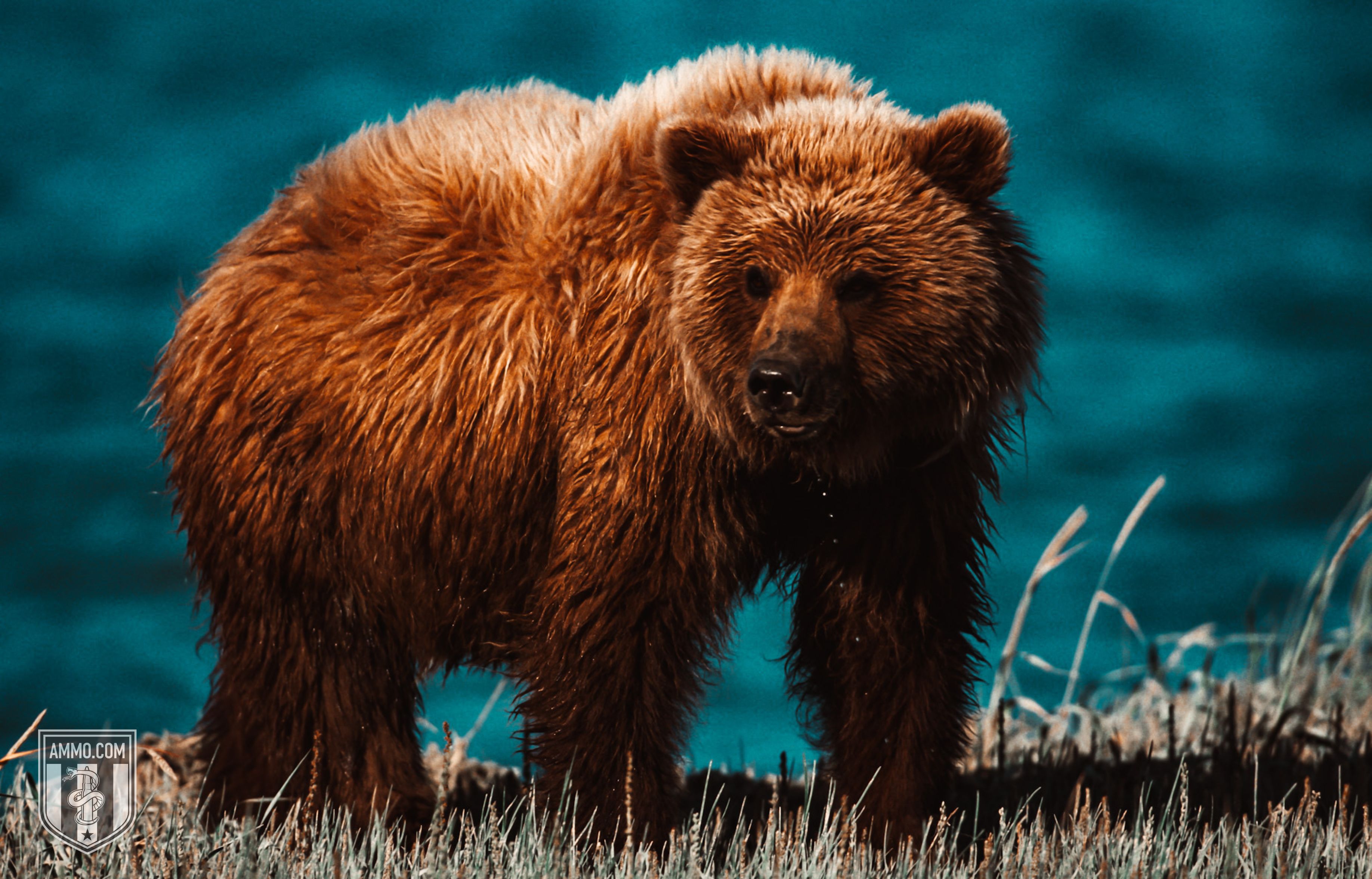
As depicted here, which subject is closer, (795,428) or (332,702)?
(795,428)

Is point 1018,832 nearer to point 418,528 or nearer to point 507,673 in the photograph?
point 507,673

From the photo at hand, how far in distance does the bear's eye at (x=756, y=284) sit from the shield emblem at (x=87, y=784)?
2.00m

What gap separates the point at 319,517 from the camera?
183 inches

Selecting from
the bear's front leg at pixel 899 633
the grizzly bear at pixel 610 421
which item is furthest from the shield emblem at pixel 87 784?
the bear's front leg at pixel 899 633

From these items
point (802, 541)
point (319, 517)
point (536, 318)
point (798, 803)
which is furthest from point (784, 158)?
point (798, 803)

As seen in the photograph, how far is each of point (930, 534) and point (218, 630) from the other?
2.61 m

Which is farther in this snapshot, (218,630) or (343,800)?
(218,630)

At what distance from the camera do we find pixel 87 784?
11.1 ft

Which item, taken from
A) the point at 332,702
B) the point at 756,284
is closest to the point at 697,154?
the point at 756,284

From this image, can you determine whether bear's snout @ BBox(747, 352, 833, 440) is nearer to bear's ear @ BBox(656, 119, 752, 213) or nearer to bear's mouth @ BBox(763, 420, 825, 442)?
bear's mouth @ BBox(763, 420, 825, 442)

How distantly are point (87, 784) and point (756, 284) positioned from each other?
2.19 m

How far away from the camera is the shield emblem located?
3.22 metres

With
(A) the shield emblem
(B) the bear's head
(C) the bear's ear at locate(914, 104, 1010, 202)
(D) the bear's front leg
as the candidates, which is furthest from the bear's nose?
(A) the shield emblem

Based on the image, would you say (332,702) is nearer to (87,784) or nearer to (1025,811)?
(87,784)
